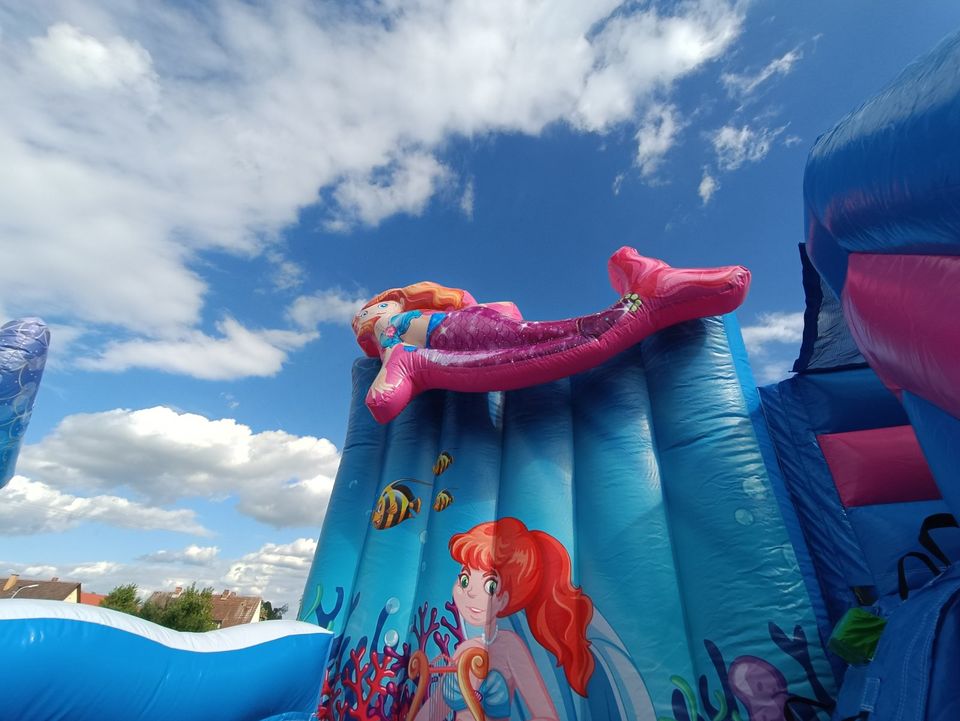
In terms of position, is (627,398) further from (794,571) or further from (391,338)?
(391,338)

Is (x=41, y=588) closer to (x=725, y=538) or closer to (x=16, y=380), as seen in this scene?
(x=16, y=380)

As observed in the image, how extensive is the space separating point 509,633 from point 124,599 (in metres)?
12.4

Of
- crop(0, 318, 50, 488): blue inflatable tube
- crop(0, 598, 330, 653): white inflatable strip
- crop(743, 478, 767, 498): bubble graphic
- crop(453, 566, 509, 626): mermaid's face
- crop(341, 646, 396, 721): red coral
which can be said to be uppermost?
crop(0, 318, 50, 488): blue inflatable tube

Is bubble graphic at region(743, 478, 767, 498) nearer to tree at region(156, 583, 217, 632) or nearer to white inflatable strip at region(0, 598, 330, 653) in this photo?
white inflatable strip at region(0, 598, 330, 653)

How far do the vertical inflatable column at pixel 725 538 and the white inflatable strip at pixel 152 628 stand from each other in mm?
1308

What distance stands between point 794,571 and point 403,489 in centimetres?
167

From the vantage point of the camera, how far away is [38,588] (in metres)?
14.9

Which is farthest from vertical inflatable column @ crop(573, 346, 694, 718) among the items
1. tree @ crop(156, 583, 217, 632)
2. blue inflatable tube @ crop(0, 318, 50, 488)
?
tree @ crop(156, 583, 217, 632)

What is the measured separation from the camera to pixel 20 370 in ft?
8.65

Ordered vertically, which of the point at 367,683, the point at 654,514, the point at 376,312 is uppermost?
the point at 376,312

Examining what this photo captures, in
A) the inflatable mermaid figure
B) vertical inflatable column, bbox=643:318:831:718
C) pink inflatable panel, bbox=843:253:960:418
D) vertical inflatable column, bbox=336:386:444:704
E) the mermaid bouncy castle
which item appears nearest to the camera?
pink inflatable panel, bbox=843:253:960:418

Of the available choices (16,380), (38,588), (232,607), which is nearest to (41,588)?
(38,588)

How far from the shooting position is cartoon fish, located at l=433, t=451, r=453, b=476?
2590mm

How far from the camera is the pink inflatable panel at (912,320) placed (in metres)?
0.86
